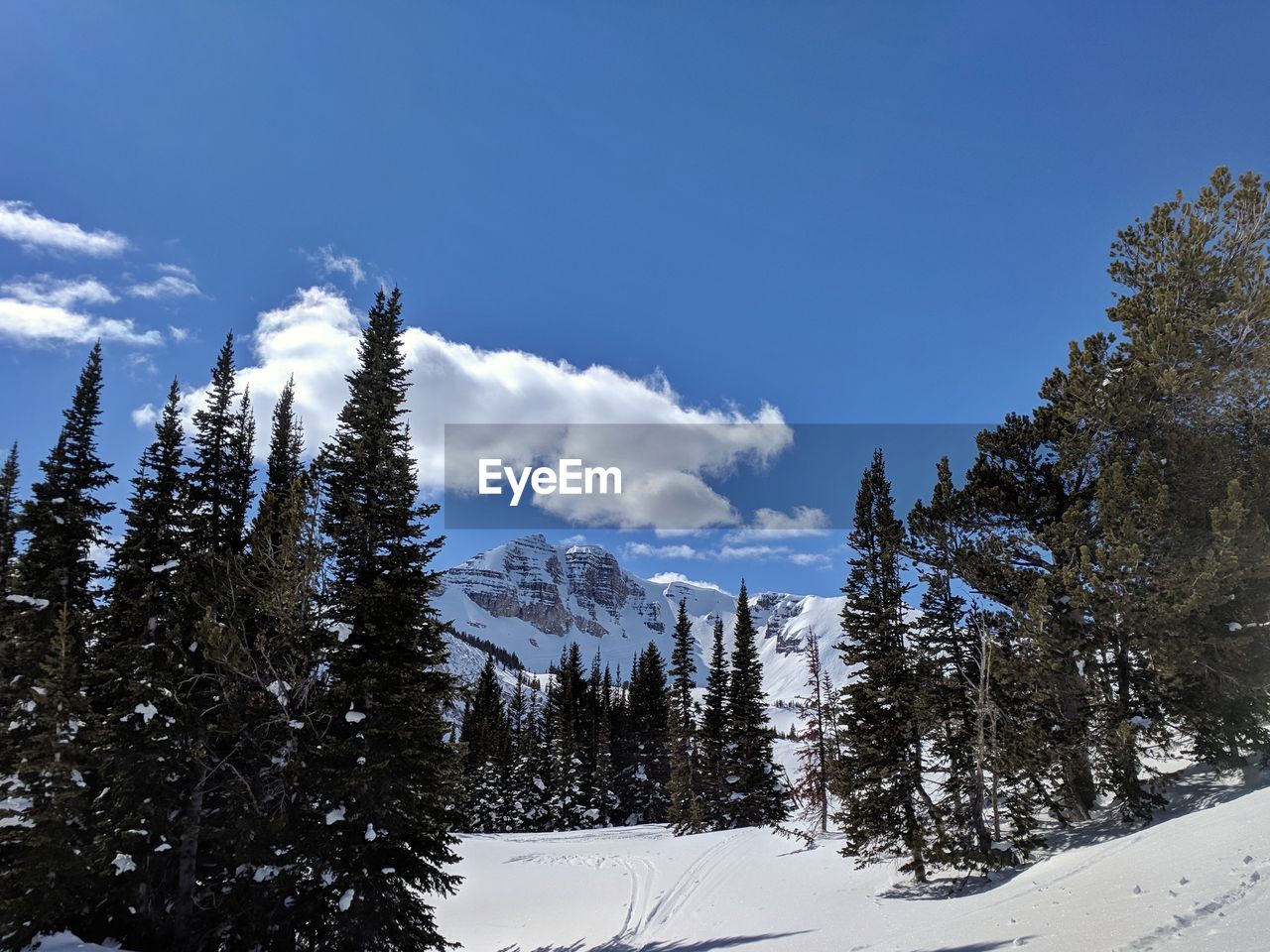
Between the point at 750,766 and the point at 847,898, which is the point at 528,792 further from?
the point at 847,898

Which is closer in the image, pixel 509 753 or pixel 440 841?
pixel 440 841

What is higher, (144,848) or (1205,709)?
(1205,709)

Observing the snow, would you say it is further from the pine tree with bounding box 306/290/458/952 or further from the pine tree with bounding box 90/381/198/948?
the pine tree with bounding box 306/290/458/952

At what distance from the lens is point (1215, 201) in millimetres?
15609

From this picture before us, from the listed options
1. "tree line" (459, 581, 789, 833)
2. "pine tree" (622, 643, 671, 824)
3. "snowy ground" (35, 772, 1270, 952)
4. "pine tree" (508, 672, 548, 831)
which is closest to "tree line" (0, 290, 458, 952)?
"snowy ground" (35, 772, 1270, 952)

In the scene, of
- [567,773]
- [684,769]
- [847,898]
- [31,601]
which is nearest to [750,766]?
[684,769]

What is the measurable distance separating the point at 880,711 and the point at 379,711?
49.6ft

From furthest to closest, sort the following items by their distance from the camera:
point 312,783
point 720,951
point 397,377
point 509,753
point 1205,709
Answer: point 509,753 → point 397,377 → point 312,783 → point 720,951 → point 1205,709

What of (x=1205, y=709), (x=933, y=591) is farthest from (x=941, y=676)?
(x=1205, y=709)

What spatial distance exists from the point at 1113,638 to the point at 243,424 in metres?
27.3

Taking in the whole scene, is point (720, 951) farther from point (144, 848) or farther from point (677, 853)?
point (677, 853)

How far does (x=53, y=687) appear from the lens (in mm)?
19453

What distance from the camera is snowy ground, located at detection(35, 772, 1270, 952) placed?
8.18 meters

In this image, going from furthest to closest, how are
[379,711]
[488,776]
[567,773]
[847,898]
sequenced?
[567,773] → [488,776] → [847,898] → [379,711]
